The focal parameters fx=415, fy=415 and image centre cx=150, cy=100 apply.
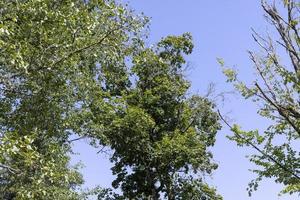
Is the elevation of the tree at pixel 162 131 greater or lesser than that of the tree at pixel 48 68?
greater

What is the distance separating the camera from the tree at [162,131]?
30869 millimetres

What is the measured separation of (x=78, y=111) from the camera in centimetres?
1678

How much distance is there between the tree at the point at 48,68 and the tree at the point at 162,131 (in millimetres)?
13918

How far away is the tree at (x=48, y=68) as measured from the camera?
11117mm

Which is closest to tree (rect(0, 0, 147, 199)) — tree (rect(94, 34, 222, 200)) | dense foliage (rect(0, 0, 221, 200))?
dense foliage (rect(0, 0, 221, 200))

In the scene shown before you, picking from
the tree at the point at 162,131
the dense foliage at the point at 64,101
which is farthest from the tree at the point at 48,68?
the tree at the point at 162,131

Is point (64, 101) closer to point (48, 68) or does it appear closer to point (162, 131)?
point (48, 68)

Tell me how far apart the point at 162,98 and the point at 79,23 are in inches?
853

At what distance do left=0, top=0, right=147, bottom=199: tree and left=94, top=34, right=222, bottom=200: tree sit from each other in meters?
13.9

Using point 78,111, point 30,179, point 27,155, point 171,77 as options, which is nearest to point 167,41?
point 171,77

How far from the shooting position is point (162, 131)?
3275cm

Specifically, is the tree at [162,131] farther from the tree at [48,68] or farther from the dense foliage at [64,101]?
the tree at [48,68]

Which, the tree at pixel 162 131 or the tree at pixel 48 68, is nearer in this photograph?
the tree at pixel 48 68

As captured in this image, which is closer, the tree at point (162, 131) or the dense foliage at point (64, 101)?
the dense foliage at point (64, 101)
